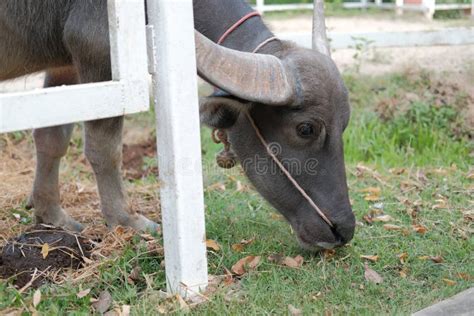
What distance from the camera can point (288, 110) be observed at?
3.69 meters

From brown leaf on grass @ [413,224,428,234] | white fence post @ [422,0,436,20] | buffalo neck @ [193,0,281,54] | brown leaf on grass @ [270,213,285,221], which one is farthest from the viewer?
white fence post @ [422,0,436,20]

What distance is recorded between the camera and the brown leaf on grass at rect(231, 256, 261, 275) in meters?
3.38

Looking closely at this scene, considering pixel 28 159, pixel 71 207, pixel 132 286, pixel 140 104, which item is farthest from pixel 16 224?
pixel 28 159

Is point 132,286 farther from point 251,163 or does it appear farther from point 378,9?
point 378,9

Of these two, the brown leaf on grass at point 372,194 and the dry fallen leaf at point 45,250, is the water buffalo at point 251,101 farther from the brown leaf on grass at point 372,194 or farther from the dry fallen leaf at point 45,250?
the brown leaf on grass at point 372,194

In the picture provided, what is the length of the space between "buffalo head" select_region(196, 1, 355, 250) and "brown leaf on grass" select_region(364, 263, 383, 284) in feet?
0.80

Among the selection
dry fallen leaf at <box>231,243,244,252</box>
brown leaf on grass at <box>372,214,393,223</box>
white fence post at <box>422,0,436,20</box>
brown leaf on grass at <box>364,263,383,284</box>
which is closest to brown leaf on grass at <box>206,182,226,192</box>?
brown leaf on grass at <box>372,214,393,223</box>

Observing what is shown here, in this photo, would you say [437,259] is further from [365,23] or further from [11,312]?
[365,23]

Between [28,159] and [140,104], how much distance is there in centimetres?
350

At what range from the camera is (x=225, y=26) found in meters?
3.94

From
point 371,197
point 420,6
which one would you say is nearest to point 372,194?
point 371,197

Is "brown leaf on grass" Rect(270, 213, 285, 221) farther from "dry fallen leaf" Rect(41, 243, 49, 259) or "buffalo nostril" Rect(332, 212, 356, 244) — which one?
"dry fallen leaf" Rect(41, 243, 49, 259)

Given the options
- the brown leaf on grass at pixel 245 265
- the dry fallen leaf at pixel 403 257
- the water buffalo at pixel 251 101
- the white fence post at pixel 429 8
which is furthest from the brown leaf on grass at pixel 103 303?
the white fence post at pixel 429 8

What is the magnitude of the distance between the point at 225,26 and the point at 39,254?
153 cm
